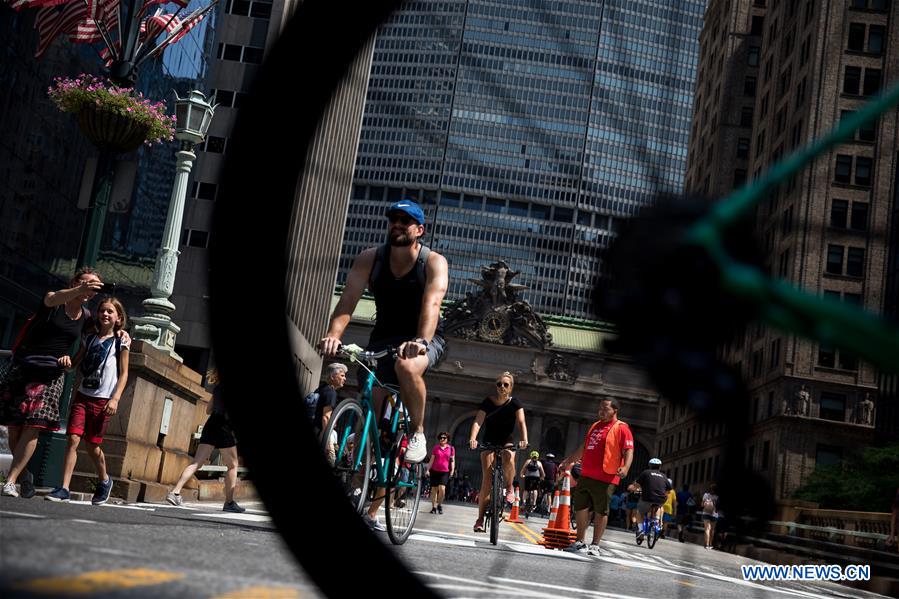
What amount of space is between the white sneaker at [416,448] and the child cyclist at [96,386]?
144 inches

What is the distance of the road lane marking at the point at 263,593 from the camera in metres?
2.98

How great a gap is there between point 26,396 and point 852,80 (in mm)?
7872

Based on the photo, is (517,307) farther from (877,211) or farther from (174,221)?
(174,221)

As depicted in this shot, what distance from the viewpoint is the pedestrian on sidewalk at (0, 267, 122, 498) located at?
8234 millimetres

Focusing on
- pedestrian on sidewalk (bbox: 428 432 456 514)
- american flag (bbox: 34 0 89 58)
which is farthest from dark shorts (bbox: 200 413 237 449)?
american flag (bbox: 34 0 89 58)

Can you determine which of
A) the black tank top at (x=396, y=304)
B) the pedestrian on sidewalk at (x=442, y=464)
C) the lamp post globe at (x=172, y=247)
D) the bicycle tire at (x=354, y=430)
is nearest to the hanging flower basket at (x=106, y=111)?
the lamp post globe at (x=172, y=247)

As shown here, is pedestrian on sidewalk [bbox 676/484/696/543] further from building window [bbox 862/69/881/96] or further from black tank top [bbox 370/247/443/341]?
black tank top [bbox 370/247/443/341]

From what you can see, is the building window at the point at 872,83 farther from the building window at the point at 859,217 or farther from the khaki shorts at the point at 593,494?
the khaki shorts at the point at 593,494

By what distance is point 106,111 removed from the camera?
12594 mm

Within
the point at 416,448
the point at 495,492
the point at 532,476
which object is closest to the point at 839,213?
the point at 416,448

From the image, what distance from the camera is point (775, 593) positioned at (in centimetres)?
830

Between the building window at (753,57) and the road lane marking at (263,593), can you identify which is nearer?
the building window at (753,57)

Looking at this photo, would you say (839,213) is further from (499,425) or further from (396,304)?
(499,425)

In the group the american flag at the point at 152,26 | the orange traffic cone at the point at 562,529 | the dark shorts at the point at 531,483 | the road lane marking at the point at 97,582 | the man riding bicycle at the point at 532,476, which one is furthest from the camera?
the dark shorts at the point at 531,483
